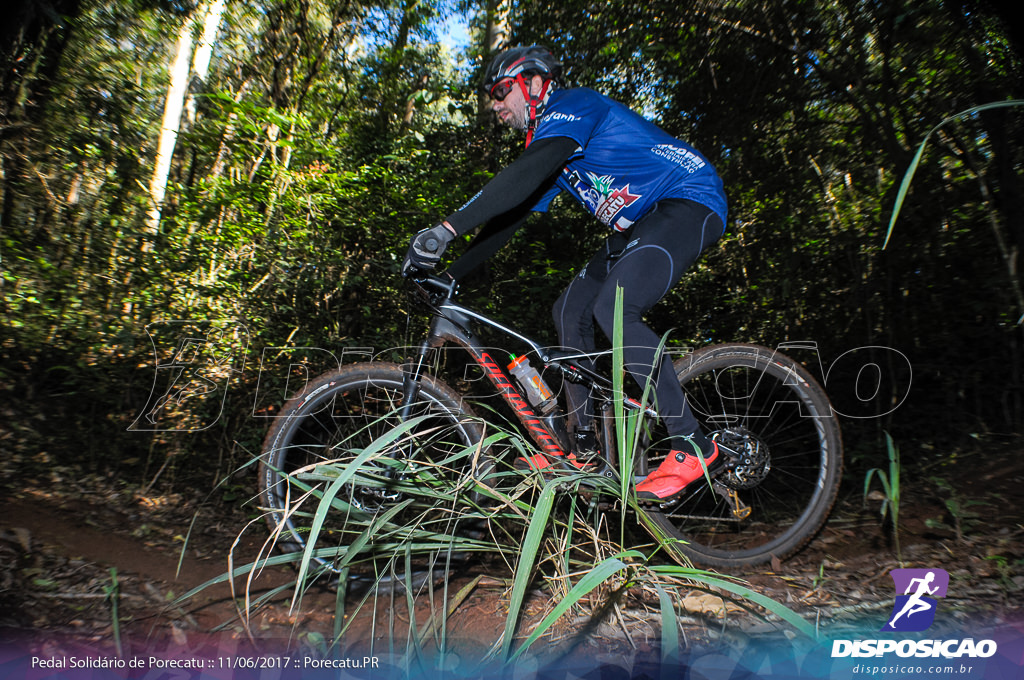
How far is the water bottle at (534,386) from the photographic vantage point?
2061 mm

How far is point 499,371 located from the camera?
6.88 feet

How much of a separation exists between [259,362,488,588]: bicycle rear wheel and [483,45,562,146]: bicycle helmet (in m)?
1.22

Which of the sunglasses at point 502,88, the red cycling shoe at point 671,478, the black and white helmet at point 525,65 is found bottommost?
the red cycling shoe at point 671,478

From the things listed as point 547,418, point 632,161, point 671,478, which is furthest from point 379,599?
point 632,161

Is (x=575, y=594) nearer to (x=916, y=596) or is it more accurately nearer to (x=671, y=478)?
(x=671, y=478)

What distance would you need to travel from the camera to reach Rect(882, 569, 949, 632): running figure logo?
1405 mm

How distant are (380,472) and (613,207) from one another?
1413 millimetres

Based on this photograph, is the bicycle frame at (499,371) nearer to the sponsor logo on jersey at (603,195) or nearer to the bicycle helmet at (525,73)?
the sponsor logo on jersey at (603,195)

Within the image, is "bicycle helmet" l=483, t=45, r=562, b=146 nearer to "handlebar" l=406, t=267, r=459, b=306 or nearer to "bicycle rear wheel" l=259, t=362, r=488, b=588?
"handlebar" l=406, t=267, r=459, b=306

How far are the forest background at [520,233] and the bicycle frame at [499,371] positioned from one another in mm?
1147

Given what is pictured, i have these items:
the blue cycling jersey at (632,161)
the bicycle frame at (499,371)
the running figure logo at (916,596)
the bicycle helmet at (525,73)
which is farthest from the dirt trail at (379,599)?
the bicycle helmet at (525,73)

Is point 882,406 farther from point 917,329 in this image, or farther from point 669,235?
point 669,235

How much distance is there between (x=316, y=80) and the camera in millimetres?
5281

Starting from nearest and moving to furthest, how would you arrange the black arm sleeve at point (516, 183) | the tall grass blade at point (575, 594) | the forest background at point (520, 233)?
1. the tall grass blade at point (575, 594)
2. the black arm sleeve at point (516, 183)
3. the forest background at point (520, 233)
